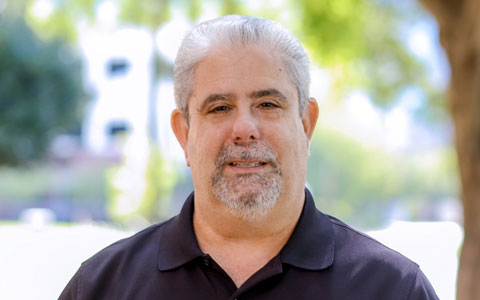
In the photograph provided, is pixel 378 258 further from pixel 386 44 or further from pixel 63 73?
pixel 63 73

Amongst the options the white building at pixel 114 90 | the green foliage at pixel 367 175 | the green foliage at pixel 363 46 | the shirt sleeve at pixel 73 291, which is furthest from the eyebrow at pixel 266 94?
the green foliage at pixel 367 175

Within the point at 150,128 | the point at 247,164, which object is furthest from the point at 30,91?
the point at 247,164

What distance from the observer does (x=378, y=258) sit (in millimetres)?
2062

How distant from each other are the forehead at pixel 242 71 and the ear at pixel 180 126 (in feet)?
0.61

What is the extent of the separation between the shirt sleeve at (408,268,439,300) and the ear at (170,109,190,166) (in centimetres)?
87

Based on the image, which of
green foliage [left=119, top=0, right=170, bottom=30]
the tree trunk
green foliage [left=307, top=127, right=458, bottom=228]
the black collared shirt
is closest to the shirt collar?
the black collared shirt

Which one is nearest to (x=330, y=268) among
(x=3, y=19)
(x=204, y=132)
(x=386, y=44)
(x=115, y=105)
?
(x=204, y=132)

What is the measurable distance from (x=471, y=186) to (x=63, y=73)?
21725mm

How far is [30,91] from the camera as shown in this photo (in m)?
23.4

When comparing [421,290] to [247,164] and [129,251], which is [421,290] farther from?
[129,251]

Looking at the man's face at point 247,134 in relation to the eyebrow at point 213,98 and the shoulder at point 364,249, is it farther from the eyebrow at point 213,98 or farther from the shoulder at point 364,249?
the shoulder at point 364,249

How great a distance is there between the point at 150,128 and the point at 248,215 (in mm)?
18378

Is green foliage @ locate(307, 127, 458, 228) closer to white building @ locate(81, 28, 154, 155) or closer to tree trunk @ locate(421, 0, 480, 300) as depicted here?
white building @ locate(81, 28, 154, 155)

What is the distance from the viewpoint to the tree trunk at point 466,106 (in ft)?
10.6
